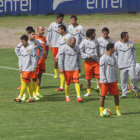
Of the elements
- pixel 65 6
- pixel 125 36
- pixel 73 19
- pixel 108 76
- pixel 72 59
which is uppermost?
pixel 65 6

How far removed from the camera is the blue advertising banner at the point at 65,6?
42.4 metres

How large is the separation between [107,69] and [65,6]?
29.9 m

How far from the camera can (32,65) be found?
15094 mm

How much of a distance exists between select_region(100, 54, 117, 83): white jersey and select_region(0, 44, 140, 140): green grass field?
1001mm

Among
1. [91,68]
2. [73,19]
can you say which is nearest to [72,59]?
[91,68]

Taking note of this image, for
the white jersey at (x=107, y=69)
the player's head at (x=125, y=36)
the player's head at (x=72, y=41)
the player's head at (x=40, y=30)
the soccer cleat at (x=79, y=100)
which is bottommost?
the soccer cleat at (x=79, y=100)

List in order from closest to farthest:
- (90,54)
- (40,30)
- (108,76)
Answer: (108,76), (90,54), (40,30)

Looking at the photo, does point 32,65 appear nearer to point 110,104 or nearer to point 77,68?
point 77,68

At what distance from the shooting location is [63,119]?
1299cm

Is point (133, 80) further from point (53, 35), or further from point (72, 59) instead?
point (53, 35)

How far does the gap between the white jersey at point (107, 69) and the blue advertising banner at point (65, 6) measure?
96.5ft

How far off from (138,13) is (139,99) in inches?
1107

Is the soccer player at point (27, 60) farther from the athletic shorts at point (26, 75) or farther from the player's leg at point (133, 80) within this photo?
the player's leg at point (133, 80)

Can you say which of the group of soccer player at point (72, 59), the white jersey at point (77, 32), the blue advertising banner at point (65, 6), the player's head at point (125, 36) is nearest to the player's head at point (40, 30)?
the group of soccer player at point (72, 59)
